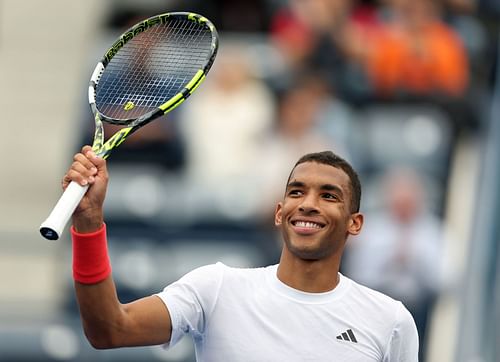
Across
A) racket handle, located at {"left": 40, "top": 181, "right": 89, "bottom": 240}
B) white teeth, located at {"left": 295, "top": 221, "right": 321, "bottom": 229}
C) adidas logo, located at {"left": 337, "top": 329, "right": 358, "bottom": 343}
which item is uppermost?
white teeth, located at {"left": 295, "top": 221, "right": 321, "bottom": 229}

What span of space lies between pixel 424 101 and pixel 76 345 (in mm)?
3547

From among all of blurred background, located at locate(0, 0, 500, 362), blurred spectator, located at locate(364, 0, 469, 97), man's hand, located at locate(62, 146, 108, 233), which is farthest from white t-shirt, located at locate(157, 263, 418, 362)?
blurred spectator, located at locate(364, 0, 469, 97)

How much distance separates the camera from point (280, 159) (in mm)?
9258

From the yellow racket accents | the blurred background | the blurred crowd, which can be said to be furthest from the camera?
the blurred crowd

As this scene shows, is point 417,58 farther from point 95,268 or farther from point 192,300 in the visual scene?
point 95,268

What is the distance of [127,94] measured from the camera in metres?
4.43

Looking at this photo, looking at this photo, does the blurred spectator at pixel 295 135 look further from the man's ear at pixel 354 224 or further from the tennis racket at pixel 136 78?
the man's ear at pixel 354 224

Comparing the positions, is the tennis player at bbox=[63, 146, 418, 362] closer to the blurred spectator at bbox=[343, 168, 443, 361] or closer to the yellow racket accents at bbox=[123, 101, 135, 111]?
the yellow racket accents at bbox=[123, 101, 135, 111]

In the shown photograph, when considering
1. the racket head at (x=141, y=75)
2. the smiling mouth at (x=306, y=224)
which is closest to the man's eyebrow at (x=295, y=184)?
the smiling mouth at (x=306, y=224)

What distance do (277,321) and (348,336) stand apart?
0.22m

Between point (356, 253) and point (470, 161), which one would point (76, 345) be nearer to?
point (356, 253)

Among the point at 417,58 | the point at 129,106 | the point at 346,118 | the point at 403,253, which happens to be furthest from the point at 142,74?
the point at 417,58

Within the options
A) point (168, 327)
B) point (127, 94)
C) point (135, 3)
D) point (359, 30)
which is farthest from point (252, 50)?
point (168, 327)

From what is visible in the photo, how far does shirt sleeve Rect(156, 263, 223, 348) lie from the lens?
373cm
